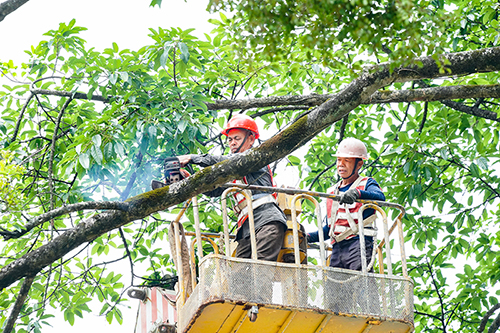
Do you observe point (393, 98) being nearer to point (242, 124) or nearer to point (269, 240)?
point (242, 124)

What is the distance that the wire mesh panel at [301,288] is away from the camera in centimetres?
544

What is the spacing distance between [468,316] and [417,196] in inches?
82.9

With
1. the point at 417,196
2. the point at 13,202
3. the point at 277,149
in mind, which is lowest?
the point at 13,202

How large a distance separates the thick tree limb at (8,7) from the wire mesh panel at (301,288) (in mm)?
2385

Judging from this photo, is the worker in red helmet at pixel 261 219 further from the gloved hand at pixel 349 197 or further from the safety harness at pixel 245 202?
the gloved hand at pixel 349 197

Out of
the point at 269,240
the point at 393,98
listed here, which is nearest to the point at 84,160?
the point at 269,240

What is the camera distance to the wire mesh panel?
5441 millimetres

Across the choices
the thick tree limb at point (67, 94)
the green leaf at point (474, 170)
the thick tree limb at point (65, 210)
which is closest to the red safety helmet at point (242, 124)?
the thick tree limb at point (65, 210)

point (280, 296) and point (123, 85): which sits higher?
point (123, 85)

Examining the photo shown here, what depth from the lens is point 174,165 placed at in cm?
603

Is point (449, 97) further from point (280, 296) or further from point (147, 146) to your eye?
point (147, 146)

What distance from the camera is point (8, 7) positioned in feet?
17.6

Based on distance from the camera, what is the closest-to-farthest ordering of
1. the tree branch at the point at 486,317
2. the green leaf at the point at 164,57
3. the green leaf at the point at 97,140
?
the green leaf at the point at 97,140
the green leaf at the point at 164,57
the tree branch at the point at 486,317

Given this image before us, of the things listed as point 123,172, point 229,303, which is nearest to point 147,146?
point 123,172
